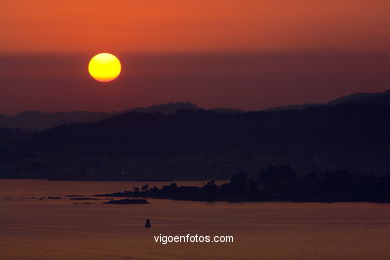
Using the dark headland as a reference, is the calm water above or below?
below

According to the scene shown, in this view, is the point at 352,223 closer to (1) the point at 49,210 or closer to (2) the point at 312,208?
(2) the point at 312,208

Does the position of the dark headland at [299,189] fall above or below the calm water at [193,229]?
Result: above

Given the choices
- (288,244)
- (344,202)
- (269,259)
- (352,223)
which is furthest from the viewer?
(344,202)

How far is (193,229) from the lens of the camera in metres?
118

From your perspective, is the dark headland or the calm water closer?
the calm water

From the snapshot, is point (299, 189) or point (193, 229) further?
point (299, 189)

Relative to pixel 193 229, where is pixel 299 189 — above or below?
above

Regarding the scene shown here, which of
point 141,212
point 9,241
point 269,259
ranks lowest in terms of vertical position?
point 269,259

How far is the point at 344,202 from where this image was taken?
16225 centimetres

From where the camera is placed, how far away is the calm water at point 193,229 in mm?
96750

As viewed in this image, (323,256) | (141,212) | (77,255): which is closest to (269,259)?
(323,256)

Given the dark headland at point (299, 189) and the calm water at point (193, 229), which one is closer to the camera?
the calm water at point (193, 229)

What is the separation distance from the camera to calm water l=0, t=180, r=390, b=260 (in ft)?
317

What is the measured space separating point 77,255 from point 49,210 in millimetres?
53619
